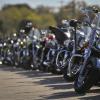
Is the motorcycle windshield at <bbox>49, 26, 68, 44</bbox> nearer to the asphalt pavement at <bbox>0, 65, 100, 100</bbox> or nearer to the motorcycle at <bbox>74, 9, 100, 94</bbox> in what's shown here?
the asphalt pavement at <bbox>0, 65, 100, 100</bbox>

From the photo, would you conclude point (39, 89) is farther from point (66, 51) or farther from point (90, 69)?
point (66, 51)

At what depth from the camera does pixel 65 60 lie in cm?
1677

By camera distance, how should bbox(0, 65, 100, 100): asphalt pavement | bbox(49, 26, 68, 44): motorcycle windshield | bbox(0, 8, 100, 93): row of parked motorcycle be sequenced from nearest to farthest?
bbox(0, 65, 100, 100): asphalt pavement
bbox(0, 8, 100, 93): row of parked motorcycle
bbox(49, 26, 68, 44): motorcycle windshield

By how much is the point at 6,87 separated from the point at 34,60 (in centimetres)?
611

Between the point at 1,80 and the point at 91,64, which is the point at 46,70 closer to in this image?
the point at 1,80

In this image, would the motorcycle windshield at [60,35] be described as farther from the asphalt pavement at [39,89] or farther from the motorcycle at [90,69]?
the motorcycle at [90,69]

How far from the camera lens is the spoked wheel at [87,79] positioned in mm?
12773

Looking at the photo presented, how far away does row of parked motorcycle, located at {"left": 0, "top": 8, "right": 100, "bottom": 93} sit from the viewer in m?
13.0

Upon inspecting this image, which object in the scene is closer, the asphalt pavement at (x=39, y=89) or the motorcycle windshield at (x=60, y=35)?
the asphalt pavement at (x=39, y=89)

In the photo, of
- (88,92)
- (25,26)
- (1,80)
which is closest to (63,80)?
(1,80)

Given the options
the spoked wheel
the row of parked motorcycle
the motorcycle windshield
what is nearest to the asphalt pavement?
the spoked wheel

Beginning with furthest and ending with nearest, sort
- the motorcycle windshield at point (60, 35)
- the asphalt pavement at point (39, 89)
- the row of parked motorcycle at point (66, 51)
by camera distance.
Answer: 1. the motorcycle windshield at point (60, 35)
2. the row of parked motorcycle at point (66, 51)
3. the asphalt pavement at point (39, 89)

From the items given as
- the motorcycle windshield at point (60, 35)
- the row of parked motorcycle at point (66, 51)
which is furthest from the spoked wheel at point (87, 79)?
the motorcycle windshield at point (60, 35)

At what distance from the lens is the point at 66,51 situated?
17.0 m
